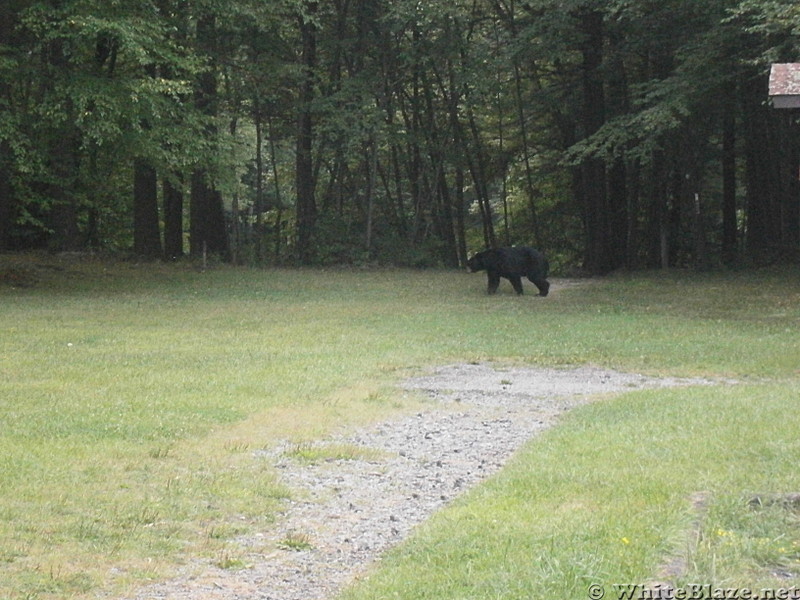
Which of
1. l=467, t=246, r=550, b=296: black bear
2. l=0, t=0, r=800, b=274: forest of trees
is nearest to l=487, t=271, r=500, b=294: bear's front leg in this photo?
l=467, t=246, r=550, b=296: black bear

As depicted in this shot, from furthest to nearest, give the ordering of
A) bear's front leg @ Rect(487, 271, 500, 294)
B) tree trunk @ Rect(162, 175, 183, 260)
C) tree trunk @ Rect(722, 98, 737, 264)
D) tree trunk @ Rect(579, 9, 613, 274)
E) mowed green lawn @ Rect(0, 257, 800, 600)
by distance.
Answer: tree trunk @ Rect(162, 175, 183, 260)
tree trunk @ Rect(722, 98, 737, 264)
tree trunk @ Rect(579, 9, 613, 274)
bear's front leg @ Rect(487, 271, 500, 294)
mowed green lawn @ Rect(0, 257, 800, 600)

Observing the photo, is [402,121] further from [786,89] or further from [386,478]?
[786,89]

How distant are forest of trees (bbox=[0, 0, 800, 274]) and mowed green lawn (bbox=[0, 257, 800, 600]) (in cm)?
576

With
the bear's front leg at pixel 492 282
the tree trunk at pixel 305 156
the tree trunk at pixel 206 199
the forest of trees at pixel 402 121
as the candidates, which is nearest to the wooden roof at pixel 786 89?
the forest of trees at pixel 402 121

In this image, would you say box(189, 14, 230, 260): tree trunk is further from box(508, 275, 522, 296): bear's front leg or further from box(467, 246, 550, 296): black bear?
box(508, 275, 522, 296): bear's front leg

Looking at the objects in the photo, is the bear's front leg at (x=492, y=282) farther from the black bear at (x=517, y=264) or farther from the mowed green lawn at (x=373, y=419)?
the mowed green lawn at (x=373, y=419)

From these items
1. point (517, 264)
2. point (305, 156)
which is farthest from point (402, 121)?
point (517, 264)

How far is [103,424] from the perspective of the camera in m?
9.44

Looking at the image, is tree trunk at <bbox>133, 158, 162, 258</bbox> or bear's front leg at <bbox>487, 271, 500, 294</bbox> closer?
bear's front leg at <bbox>487, 271, 500, 294</bbox>

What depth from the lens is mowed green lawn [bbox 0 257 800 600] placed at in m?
5.45

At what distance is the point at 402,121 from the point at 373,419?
1345 inches

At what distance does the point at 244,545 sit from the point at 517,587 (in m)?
1.92

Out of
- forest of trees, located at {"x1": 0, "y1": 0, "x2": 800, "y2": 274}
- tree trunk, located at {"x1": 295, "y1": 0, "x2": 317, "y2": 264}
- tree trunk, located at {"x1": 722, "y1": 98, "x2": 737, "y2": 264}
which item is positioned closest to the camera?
forest of trees, located at {"x1": 0, "y1": 0, "x2": 800, "y2": 274}

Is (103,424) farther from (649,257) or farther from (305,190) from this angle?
(649,257)
